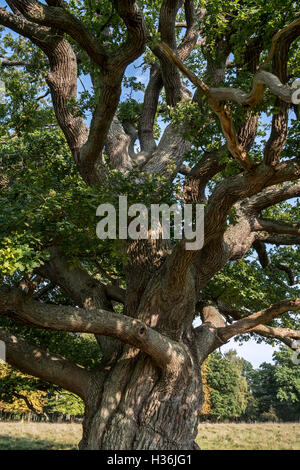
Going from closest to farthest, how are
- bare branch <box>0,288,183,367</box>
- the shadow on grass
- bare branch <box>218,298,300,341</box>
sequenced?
bare branch <box>0,288,183,367</box> < bare branch <box>218,298,300,341</box> < the shadow on grass

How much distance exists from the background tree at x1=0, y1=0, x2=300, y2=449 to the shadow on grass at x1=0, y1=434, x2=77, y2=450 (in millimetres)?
4820

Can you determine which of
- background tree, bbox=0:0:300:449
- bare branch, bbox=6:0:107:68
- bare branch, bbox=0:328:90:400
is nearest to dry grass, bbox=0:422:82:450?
background tree, bbox=0:0:300:449

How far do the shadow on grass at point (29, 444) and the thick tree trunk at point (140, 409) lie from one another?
7.32 metres

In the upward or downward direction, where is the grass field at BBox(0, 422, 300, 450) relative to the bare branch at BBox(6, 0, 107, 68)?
downward

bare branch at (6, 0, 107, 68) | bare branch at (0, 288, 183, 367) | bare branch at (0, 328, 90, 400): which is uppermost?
bare branch at (6, 0, 107, 68)

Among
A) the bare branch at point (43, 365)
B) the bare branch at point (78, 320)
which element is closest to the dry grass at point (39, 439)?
the bare branch at point (43, 365)

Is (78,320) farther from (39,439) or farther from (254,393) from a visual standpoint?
(254,393)

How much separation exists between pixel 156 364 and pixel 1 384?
5.45 m

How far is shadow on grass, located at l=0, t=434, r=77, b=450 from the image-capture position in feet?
41.3

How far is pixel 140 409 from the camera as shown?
6520mm

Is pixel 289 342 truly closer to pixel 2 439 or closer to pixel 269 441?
pixel 269 441

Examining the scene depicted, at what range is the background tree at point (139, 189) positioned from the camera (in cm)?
571

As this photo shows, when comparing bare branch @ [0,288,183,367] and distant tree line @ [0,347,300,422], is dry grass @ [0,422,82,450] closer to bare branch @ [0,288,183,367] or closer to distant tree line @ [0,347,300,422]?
bare branch @ [0,288,183,367]

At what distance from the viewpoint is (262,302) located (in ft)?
36.6
